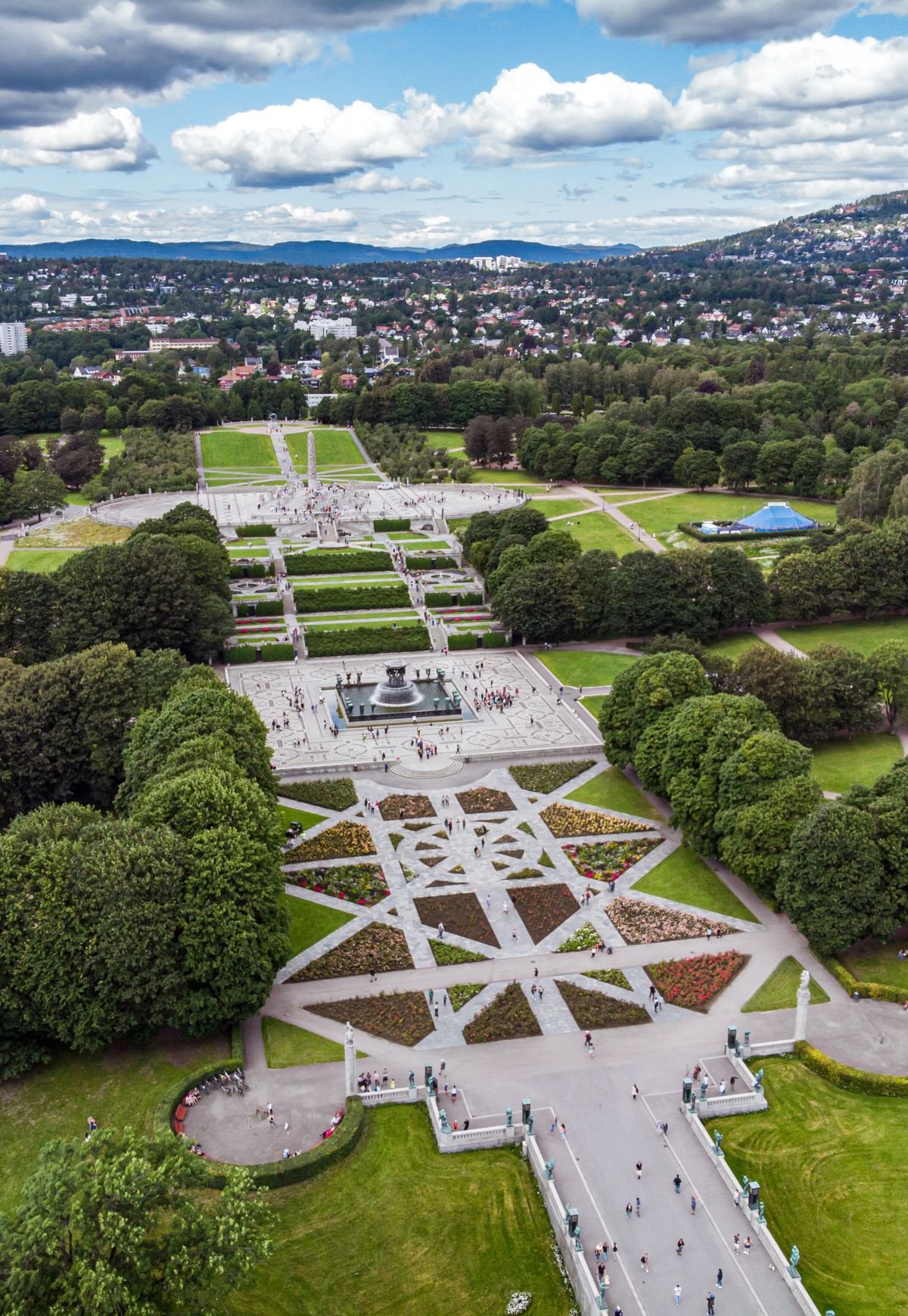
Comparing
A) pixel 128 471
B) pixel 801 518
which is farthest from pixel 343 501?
pixel 801 518

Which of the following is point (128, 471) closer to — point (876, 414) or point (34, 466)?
point (34, 466)

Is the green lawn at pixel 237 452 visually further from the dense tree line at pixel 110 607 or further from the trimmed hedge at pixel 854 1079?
the trimmed hedge at pixel 854 1079

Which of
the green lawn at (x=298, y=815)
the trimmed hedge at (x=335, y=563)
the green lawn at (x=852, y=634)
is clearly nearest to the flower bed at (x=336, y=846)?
the green lawn at (x=298, y=815)

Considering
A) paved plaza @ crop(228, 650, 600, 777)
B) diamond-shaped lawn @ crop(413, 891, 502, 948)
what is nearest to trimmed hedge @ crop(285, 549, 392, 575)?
paved plaza @ crop(228, 650, 600, 777)

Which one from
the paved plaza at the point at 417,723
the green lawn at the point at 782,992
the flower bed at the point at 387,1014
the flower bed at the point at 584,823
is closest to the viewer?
the flower bed at the point at 387,1014

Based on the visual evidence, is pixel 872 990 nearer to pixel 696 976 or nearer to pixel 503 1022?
pixel 696 976

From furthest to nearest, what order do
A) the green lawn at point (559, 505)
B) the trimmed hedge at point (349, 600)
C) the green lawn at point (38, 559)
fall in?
the green lawn at point (559, 505) < the green lawn at point (38, 559) < the trimmed hedge at point (349, 600)
